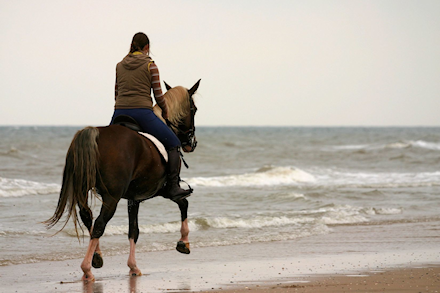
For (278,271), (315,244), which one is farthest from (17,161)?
(278,271)

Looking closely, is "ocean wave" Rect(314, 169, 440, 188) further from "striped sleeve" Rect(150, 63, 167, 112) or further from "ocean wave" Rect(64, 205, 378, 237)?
"striped sleeve" Rect(150, 63, 167, 112)

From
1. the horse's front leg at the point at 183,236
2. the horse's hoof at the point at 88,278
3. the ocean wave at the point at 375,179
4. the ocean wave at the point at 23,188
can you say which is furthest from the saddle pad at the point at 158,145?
the ocean wave at the point at 375,179

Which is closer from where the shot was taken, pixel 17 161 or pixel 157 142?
pixel 157 142

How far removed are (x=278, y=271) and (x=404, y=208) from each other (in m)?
7.46

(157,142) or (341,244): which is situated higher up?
(157,142)

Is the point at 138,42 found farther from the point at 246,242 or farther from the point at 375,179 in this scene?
the point at 375,179

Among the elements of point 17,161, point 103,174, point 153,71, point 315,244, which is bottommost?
point 17,161

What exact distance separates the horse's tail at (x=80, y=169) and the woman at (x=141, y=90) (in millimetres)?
649

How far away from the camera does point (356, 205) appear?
13.4 m

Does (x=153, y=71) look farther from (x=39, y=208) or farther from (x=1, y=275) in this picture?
(x=39, y=208)

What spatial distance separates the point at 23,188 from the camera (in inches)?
580

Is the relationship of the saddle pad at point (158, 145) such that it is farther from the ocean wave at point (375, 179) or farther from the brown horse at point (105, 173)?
the ocean wave at point (375, 179)

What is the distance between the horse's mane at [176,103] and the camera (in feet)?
20.1

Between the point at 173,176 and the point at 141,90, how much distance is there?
0.97 metres
